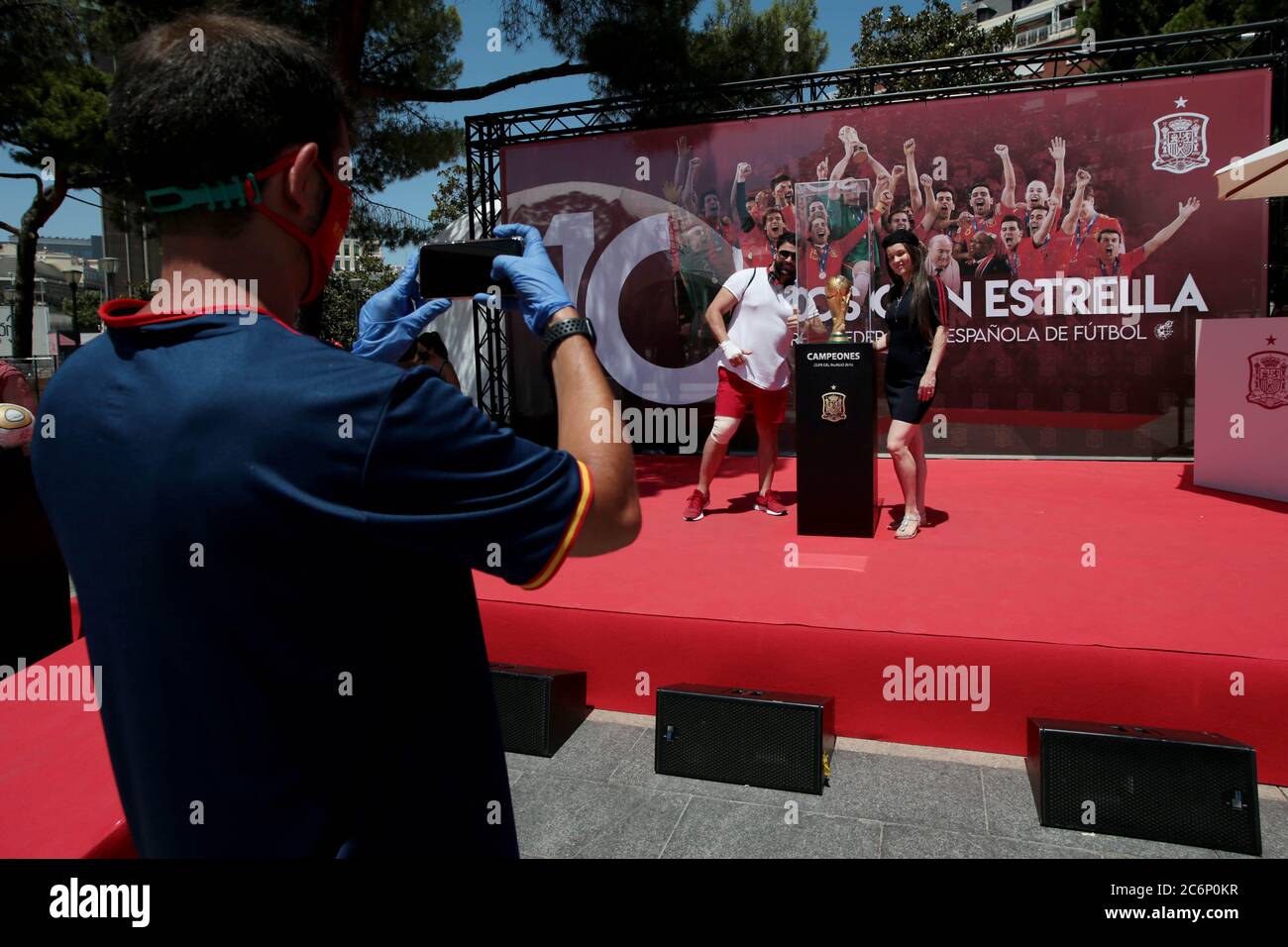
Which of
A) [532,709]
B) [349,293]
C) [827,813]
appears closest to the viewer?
[827,813]

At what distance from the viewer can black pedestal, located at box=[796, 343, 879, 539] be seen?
4836 millimetres

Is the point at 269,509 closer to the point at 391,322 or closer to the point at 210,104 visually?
the point at 210,104

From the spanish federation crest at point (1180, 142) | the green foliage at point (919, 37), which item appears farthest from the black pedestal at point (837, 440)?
the green foliage at point (919, 37)

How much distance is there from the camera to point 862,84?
8086mm

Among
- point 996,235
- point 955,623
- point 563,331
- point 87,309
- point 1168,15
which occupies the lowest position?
point 955,623

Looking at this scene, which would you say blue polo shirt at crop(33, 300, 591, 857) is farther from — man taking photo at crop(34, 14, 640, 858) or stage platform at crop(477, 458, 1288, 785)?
stage platform at crop(477, 458, 1288, 785)

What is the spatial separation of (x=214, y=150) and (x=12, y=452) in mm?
3059

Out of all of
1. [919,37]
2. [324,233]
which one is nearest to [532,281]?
[324,233]

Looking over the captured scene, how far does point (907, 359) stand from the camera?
480cm

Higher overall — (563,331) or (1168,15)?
(1168,15)

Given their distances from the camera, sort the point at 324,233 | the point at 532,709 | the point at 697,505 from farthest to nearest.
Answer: the point at 697,505, the point at 532,709, the point at 324,233

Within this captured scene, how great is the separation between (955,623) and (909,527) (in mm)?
1733
